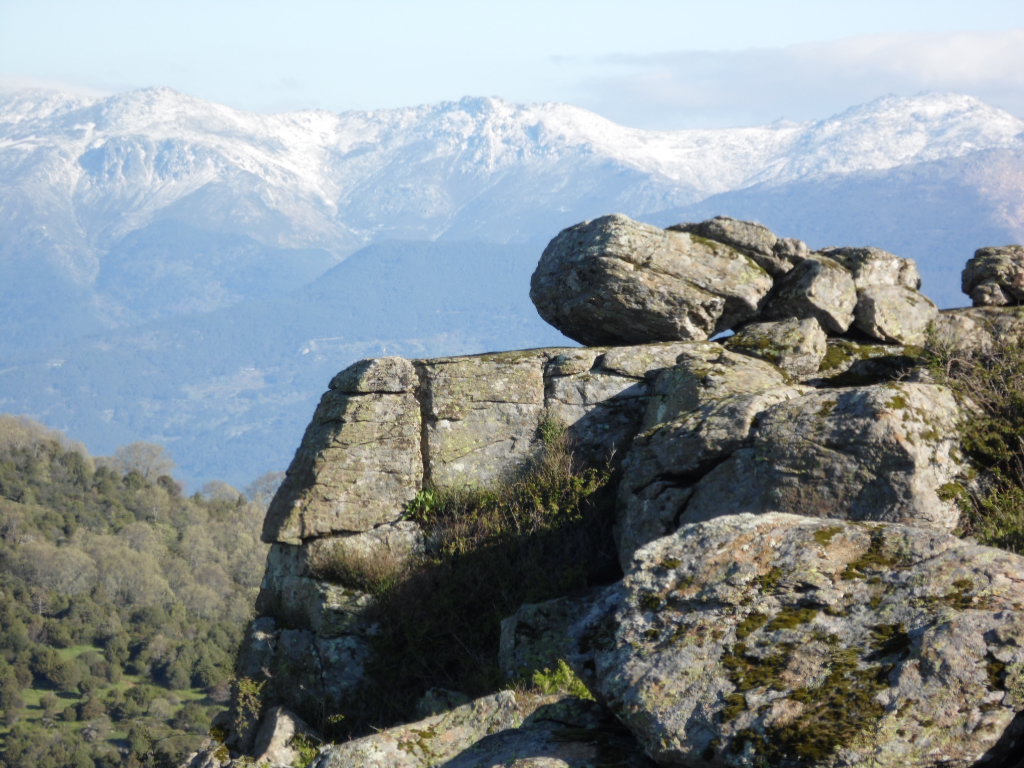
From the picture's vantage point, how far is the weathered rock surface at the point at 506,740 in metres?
7.09

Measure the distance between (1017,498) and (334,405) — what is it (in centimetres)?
864

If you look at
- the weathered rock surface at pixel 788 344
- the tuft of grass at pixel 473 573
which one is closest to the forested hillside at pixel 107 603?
the tuft of grass at pixel 473 573

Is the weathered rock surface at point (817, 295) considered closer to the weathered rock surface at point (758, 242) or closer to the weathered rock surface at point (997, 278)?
the weathered rock surface at point (758, 242)

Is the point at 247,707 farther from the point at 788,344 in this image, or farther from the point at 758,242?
the point at 758,242

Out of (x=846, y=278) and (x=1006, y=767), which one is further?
(x=846, y=278)

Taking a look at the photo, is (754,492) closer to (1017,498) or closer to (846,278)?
(1017,498)

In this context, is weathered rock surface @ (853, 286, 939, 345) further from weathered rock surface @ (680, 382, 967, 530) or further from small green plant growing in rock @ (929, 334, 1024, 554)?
weathered rock surface @ (680, 382, 967, 530)

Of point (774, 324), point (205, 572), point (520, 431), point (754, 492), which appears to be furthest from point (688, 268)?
point (205, 572)

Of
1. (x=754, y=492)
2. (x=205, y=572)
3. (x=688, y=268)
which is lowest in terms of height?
(x=205, y=572)

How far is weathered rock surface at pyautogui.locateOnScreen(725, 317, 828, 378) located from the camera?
51.5ft

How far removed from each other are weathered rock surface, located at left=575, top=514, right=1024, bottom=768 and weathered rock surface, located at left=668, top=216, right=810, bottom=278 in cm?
1073

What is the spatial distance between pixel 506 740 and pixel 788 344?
9661mm

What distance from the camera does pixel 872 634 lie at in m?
6.95

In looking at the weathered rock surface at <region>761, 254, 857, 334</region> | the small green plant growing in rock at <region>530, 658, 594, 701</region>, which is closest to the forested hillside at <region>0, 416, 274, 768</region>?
the weathered rock surface at <region>761, 254, 857, 334</region>
